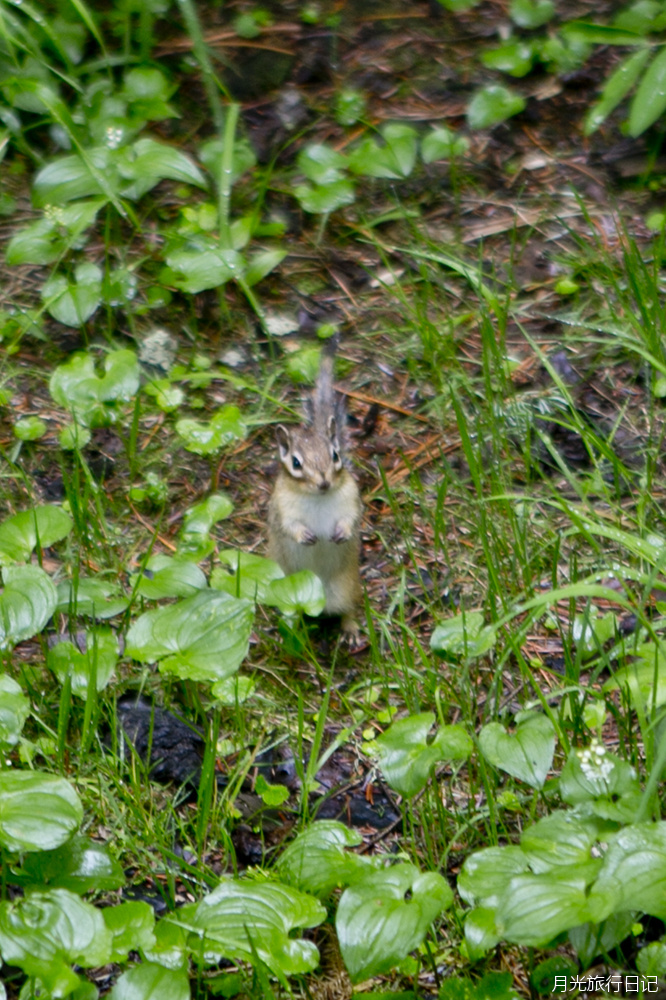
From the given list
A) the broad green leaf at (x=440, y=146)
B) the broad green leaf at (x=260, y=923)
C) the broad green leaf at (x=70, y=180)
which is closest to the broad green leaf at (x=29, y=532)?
the broad green leaf at (x=260, y=923)

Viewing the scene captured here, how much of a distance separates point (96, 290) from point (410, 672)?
213 cm

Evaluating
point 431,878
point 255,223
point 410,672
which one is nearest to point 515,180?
point 255,223

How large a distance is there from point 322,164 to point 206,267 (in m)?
0.85

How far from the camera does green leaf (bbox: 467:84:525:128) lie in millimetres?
5094

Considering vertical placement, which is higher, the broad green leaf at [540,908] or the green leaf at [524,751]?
the broad green leaf at [540,908]

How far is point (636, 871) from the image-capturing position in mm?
2309

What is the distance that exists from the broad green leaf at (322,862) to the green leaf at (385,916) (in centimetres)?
10

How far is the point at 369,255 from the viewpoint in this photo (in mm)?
4980

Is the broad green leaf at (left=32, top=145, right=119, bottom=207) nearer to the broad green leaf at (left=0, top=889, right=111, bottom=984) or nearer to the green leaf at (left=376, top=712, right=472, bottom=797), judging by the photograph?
the green leaf at (left=376, top=712, right=472, bottom=797)

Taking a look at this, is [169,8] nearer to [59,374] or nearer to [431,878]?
[59,374]

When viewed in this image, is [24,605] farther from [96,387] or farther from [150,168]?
[150,168]

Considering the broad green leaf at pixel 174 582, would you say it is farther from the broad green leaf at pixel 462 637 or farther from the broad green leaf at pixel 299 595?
the broad green leaf at pixel 462 637

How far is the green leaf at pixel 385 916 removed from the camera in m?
2.36

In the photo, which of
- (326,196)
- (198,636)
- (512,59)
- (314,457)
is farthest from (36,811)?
(512,59)
